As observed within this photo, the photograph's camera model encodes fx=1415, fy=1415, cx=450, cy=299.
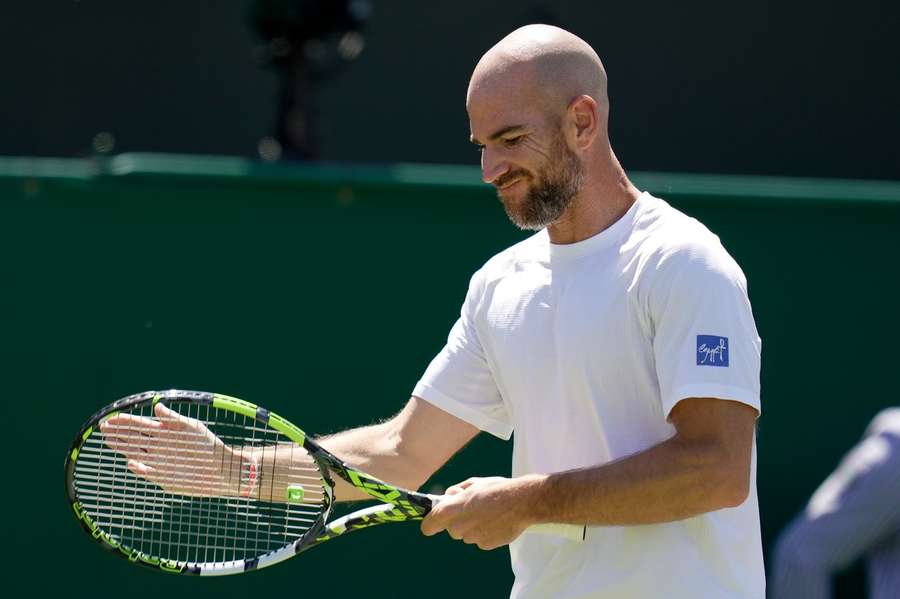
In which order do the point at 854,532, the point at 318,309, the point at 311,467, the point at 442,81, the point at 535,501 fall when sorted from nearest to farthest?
the point at 535,501 < the point at 311,467 < the point at 854,532 < the point at 318,309 < the point at 442,81

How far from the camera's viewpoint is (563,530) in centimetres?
280

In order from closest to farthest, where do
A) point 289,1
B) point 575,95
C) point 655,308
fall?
point 655,308, point 575,95, point 289,1

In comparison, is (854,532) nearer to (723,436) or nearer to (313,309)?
(723,436)

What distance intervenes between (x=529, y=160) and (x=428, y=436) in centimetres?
75

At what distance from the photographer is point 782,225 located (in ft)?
16.3

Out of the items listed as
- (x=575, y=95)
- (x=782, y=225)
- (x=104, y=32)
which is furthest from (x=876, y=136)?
(x=575, y=95)

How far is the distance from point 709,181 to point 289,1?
8.97 ft

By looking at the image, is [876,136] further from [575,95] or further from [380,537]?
[575,95]

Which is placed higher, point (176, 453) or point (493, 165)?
point (493, 165)

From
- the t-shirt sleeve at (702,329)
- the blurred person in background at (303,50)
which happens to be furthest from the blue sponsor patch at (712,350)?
the blurred person in background at (303,50)

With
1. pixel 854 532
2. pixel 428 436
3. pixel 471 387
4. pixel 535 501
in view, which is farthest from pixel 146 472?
pixel 854 532

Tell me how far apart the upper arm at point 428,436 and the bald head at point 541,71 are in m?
0.76

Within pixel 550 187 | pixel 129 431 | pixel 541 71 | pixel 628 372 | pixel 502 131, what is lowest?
pixel 129 431

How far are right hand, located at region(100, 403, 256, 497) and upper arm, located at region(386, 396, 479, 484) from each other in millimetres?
379
